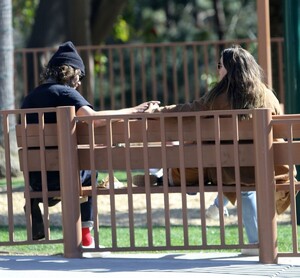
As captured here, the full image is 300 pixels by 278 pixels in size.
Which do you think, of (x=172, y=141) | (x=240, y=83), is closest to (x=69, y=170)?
(x=172, y=141)

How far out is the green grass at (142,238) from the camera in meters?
8.20

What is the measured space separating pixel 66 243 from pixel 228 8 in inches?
1349

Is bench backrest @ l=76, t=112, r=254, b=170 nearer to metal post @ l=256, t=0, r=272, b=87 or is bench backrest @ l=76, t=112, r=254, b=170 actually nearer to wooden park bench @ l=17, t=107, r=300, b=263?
wooden park bench @ l=17, t=107, r=300, b=263

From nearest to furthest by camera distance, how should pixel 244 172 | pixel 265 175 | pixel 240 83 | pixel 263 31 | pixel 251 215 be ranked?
pixel 265 175, pixel 244 172, pixel 240 83, pixel 251 215, pixel 263 31

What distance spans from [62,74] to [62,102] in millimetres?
252

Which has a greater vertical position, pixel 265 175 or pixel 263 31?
pixel 263 31

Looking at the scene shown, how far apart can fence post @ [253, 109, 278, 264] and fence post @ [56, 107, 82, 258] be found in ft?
4.16

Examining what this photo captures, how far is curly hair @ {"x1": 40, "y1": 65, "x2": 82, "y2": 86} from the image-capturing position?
7.63 meters

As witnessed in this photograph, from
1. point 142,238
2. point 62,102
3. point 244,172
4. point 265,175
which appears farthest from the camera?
point 142,238

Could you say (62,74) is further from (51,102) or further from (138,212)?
(138,212)

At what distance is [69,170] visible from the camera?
23.4ft

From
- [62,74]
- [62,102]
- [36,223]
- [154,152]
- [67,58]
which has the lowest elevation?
[36,223]

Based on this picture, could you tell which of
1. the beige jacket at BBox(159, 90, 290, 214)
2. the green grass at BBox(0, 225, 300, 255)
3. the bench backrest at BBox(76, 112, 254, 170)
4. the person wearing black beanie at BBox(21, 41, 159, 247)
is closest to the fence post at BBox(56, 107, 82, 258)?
the bench backrest at BBox(76, 112, 254, 170)

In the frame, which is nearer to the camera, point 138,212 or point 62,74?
point 62,74
